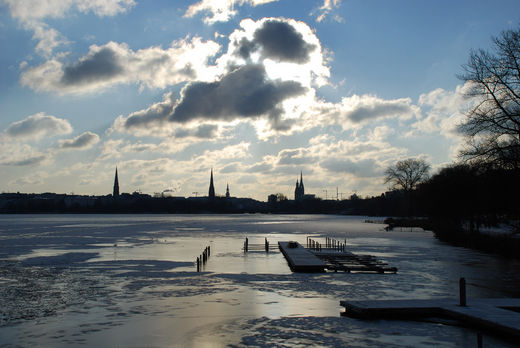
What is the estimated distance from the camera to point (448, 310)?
1856 cm

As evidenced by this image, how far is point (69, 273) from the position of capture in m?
33.0

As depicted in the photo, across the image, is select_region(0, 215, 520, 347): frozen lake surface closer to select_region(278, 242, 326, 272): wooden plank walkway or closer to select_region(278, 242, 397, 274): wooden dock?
select_region(278, 242, 326, 272): wooden plank walkway

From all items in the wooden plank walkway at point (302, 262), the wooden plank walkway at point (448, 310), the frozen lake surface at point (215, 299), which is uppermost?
the wooden plank walkway at point (448, 310)

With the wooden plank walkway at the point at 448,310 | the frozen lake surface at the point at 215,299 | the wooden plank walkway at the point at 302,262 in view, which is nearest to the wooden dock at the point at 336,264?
the wooden plank walkway at the point at 302,262

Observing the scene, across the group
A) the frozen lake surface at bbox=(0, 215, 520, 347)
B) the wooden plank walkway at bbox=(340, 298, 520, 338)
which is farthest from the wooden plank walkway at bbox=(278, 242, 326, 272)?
the wooden plank walkway at bbox=(340, 298, 520, 338)

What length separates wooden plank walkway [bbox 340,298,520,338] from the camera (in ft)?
55.6

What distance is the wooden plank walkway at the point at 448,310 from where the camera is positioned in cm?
1695

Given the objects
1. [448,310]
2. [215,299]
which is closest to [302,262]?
[215,299]

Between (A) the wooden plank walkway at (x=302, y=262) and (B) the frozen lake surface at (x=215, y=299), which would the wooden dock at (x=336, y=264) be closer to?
(A) the wooden plank walkway at (x=302, y=262)

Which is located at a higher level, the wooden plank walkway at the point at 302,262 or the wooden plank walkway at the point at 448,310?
the wooden plank walkway at the point at 448,310

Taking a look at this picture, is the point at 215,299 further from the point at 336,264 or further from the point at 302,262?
the point at 336,264

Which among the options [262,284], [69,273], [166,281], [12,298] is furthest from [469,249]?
[12,298]

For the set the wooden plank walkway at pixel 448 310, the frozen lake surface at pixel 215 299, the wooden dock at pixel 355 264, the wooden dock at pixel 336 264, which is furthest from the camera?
the wooden dock at pixel 336 264

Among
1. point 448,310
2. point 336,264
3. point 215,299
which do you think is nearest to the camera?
point 448,310
